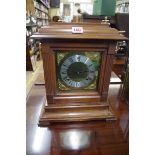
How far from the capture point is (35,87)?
3.80ft

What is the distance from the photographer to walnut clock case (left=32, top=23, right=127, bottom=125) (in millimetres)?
722

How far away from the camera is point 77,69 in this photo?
792 millimetres

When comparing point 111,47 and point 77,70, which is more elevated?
point 111,47

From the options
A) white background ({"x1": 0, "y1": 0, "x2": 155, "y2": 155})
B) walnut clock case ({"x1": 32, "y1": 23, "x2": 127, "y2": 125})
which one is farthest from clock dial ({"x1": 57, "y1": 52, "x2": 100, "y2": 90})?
white background ({"x1": 0, "y1": 0, "x2": 155, "y2": 155})

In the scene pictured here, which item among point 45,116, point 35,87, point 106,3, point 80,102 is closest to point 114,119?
point 80,102

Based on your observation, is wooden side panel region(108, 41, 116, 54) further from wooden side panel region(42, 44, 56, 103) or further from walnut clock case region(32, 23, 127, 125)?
wooden side panel region(42, 44, 56, 103)
